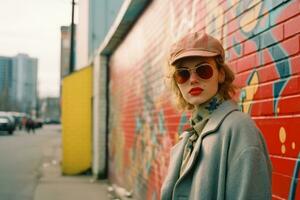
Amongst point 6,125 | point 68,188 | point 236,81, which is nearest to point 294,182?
point 236,81

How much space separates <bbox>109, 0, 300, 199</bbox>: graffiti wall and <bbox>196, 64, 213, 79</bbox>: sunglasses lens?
63 cm

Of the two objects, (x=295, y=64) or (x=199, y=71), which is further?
(x=295, y=64)

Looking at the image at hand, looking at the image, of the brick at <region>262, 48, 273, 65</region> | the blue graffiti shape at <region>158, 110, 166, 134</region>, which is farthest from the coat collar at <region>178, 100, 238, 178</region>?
the blue graffiti shape at <region>158, 110, 166, 134</region>

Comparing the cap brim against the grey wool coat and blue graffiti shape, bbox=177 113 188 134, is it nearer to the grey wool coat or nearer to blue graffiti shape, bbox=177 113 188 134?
the grey wool coat

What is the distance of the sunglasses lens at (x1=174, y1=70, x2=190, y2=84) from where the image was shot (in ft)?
7.11

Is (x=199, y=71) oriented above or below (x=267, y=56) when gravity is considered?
below

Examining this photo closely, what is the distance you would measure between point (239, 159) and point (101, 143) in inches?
399

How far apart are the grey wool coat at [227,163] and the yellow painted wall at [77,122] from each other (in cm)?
1104

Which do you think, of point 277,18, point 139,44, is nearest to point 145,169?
point 139,44

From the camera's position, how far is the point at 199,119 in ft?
7.02

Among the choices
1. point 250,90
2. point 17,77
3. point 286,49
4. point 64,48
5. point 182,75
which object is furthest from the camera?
point 17,77

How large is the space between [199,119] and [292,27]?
0.85 m

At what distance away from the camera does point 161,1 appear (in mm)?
6254

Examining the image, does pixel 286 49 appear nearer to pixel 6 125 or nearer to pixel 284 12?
pixel 284 12
